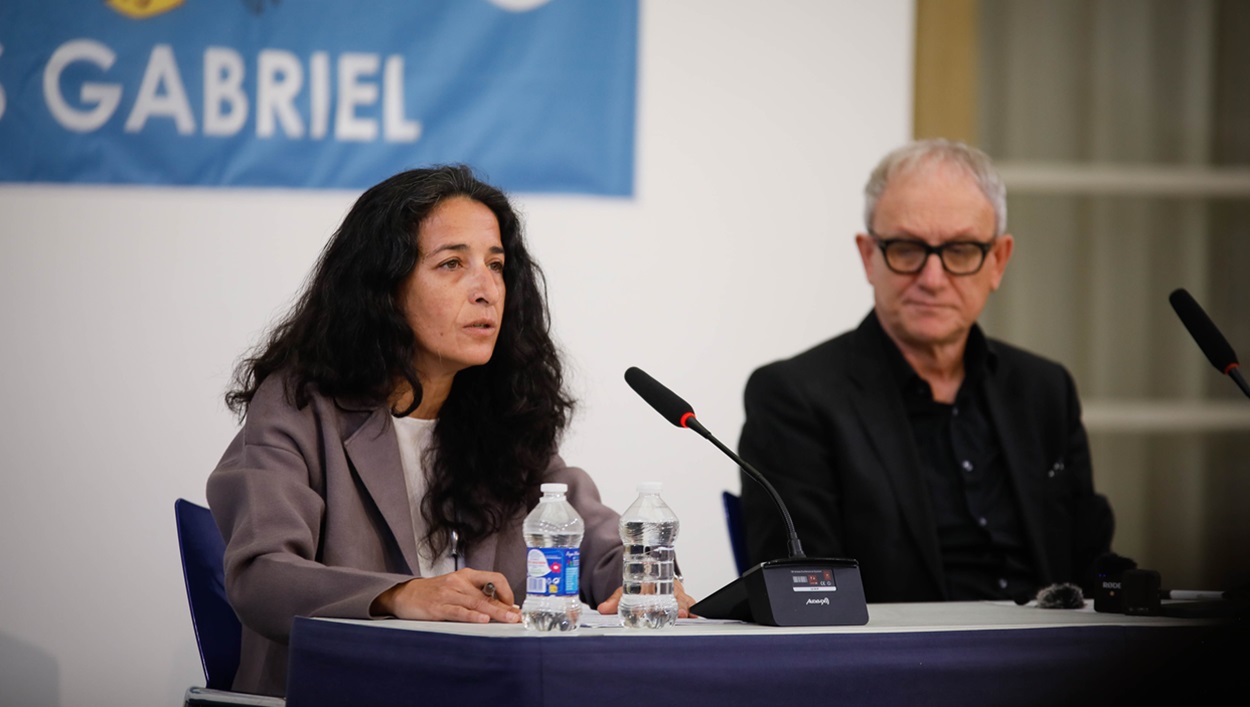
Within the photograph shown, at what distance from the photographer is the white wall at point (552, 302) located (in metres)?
3.11

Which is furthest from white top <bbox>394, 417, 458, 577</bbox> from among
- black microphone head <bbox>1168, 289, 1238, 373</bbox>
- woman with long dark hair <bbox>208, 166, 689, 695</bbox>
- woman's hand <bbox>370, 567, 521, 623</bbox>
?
black microphone head <bbox>1168, 289, 1238, 373</bbox>

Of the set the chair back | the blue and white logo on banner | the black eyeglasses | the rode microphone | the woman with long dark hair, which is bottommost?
the chair back

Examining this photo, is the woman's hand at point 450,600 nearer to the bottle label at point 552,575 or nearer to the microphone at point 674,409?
the bottle label at point 552,575

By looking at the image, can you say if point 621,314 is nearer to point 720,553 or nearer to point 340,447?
point 720,553

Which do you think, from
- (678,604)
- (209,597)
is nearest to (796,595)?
(678,604)

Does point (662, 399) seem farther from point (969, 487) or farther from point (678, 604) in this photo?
point (969, 487)

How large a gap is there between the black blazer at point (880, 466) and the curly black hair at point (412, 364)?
0.48 meters

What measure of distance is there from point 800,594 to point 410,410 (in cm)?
87

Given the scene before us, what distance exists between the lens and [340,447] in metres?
1.93

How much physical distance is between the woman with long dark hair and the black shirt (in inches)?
29.2

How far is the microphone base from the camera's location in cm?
147

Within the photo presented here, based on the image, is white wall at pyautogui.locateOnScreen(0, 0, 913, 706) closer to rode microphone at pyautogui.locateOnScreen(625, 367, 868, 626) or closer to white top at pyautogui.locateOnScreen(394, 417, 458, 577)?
white top at pyautogui.locateOnScreen(394, 417, 458, 577)

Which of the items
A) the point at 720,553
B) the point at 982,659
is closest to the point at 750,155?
the point at 720,553

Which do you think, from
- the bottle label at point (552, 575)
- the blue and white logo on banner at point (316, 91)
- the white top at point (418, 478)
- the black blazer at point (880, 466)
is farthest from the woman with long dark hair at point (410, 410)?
the blue and white logo on banner at point (316, 91)
